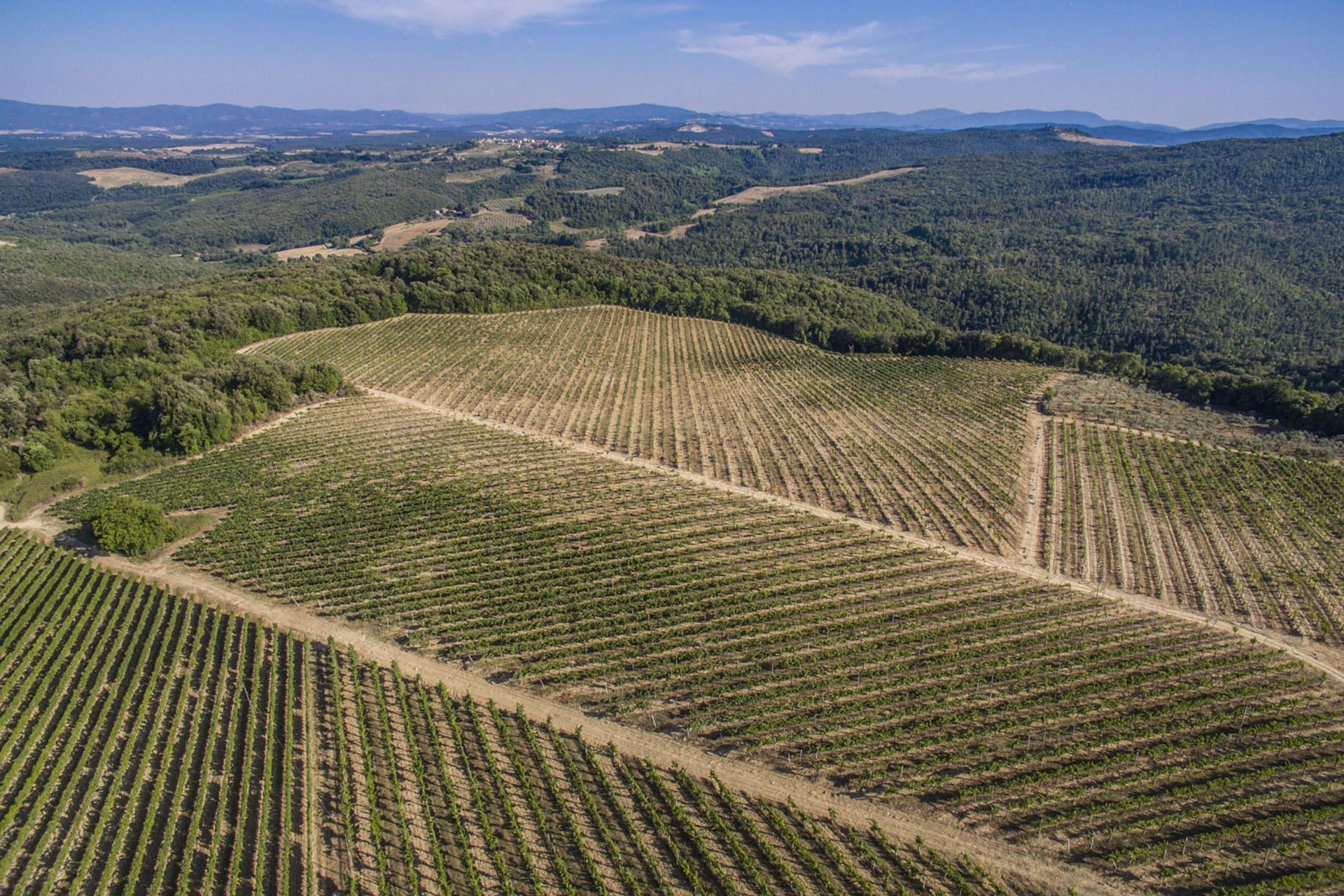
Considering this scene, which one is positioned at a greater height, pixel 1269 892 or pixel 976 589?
pixel 976 589

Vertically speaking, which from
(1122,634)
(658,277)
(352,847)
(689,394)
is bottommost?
(352,847)

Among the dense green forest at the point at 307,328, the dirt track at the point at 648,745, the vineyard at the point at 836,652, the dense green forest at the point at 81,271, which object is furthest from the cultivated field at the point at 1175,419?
the dense green forest at the point at 81,271

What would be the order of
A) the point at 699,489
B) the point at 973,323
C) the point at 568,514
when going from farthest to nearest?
the point at 973,323, the point at 699,489, the point at 568,514

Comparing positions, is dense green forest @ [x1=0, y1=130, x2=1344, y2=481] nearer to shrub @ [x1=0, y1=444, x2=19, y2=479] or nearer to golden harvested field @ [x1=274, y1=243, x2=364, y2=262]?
shrub @ [x1=0, y1=444, x2=19, y2=479]

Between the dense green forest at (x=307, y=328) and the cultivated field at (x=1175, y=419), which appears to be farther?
the dense green forest at (x=307, y=328)

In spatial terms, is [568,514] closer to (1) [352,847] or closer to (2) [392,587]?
(2) [392,587]

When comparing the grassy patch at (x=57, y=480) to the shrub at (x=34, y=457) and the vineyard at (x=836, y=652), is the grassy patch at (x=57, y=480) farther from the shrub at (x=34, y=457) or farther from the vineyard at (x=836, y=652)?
the vineyard at (x=836, y=652)

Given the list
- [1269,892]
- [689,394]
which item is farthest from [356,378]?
[1269,892]
